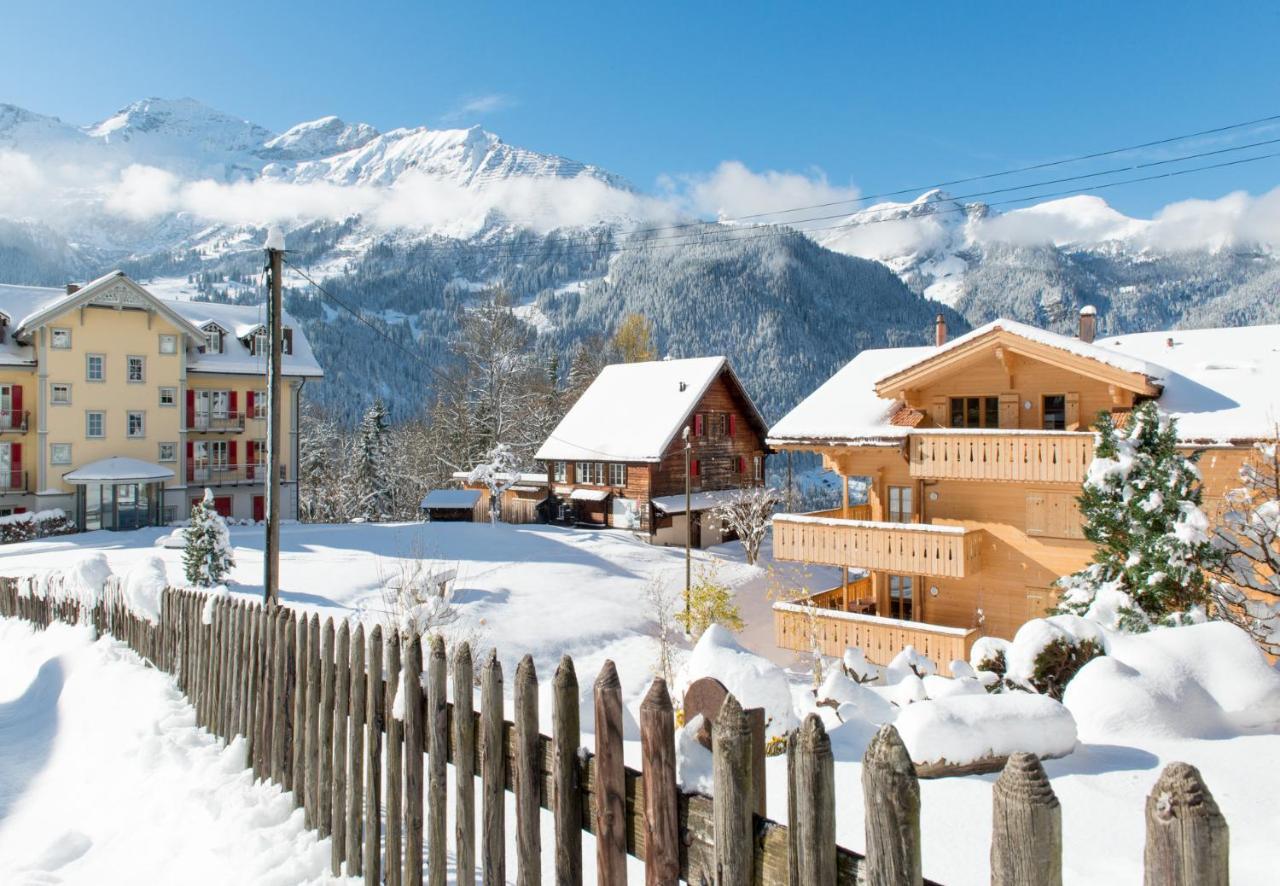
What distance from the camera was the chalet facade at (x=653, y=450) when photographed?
121 feet

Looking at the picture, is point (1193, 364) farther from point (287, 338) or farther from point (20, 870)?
point (287, 338)

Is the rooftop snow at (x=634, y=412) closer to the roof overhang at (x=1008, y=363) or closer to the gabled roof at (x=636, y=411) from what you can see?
the gabled roof at (x=636, y=411)

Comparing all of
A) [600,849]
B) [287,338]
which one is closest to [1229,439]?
[600,849]

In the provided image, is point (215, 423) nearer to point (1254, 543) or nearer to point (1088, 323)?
point (1088, 323)

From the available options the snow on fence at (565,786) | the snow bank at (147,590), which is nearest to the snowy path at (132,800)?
the snow on fence at (565,786)

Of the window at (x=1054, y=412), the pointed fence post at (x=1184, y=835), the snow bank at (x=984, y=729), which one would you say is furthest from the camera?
the window at (x=1054, y=412)

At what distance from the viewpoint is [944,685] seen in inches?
291

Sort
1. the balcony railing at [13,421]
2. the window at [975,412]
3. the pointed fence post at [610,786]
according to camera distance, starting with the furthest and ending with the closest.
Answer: the balcony railing at [13,421], the window at [975,412], the pointed fence post at [610,786]

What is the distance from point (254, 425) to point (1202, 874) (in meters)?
46.5

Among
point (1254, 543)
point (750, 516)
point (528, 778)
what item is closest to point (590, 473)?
point (750, 516)

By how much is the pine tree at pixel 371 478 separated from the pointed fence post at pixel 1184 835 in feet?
190

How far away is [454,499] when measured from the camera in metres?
42.0

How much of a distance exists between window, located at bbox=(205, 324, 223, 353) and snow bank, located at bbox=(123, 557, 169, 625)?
35.9 m

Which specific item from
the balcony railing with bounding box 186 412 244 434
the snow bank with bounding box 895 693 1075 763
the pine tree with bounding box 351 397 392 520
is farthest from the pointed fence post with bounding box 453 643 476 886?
the pine tree with bounding box 351 397 392 520
